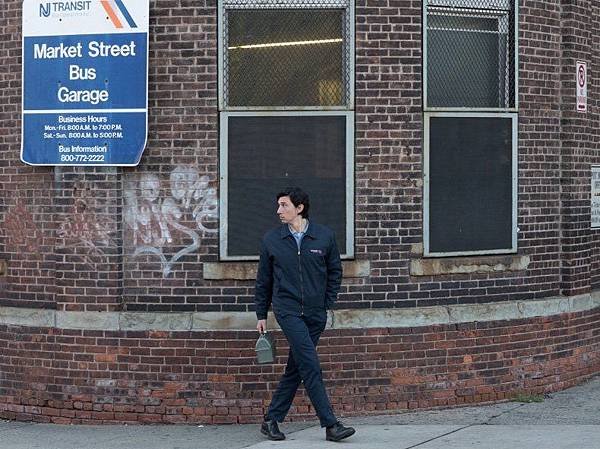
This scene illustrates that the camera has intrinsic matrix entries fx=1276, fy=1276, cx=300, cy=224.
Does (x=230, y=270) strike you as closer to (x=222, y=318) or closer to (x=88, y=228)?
(x=222, y=318)

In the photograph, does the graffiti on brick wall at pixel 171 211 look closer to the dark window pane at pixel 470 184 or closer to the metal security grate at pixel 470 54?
the dark window pane at pixel 470 184

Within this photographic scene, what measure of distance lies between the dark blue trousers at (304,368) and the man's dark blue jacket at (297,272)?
0.27ft

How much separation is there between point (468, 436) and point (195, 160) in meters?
3.18

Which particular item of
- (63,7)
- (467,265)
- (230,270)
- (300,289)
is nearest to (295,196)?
(300,289)

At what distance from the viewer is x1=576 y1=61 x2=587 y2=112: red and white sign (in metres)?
12.0

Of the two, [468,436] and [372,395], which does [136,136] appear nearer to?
[372,395]

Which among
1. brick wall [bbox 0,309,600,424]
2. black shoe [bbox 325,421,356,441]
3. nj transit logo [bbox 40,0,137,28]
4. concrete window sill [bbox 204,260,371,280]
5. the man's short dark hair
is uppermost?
nj transit logo [bbox 40,0,137,28]

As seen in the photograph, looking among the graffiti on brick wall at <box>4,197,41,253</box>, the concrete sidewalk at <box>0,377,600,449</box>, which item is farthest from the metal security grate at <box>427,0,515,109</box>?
the graffiti on brick wall at <box>4,197,41,253</box>

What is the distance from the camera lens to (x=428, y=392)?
10.8m

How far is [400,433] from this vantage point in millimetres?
9820

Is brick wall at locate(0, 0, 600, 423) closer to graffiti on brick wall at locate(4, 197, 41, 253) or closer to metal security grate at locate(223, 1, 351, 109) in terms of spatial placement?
graffiti on brick wall at locate(4, 197, 41, 253)

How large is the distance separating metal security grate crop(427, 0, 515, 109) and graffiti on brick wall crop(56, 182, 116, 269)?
9.72 ft

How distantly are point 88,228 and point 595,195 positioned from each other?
4.97 m

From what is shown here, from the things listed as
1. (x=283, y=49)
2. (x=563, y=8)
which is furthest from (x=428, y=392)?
(x=563, y=8)
